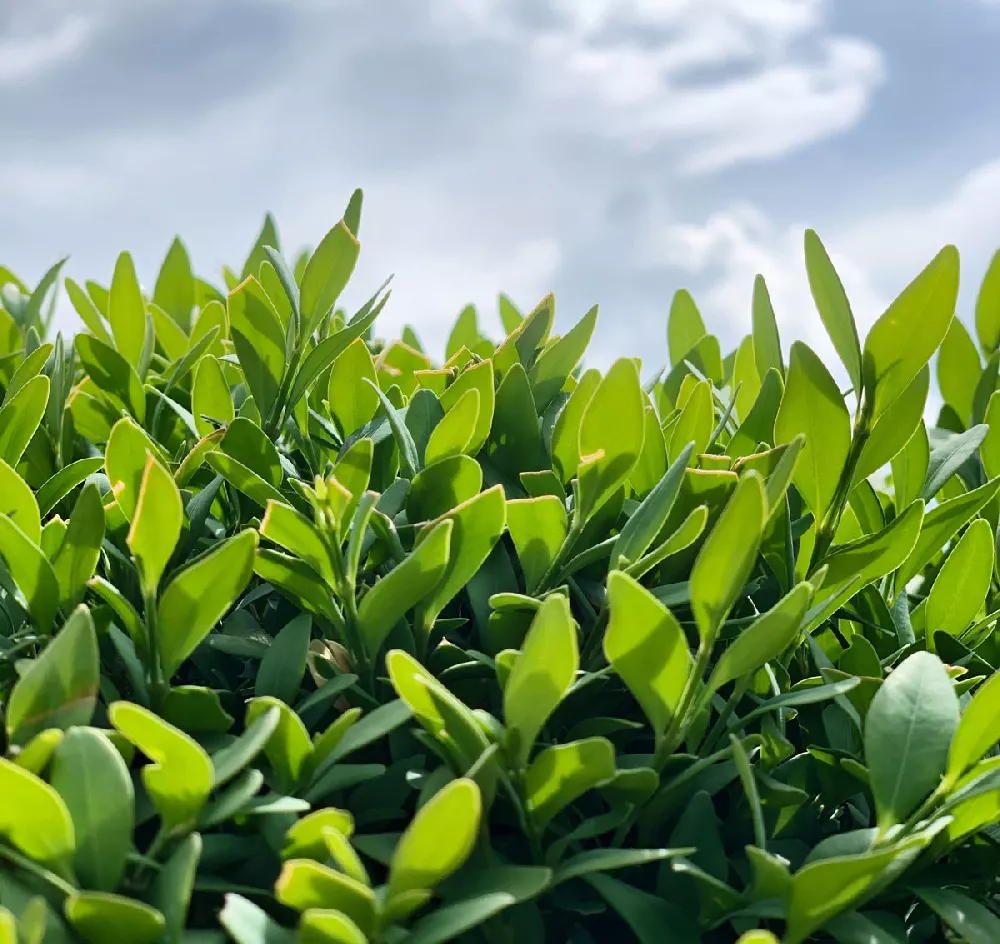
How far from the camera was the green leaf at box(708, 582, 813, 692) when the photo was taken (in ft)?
2.86

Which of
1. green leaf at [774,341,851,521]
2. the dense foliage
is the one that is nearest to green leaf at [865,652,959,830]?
the dense foliage

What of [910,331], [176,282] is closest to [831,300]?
[910,331]

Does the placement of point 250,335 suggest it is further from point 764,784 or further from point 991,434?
point 991,434

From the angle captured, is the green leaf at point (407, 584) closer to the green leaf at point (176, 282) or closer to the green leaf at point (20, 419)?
the green leaf at point (20, 419)

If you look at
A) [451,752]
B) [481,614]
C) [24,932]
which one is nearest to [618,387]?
[481,614]

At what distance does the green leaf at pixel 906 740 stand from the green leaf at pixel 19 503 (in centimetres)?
91

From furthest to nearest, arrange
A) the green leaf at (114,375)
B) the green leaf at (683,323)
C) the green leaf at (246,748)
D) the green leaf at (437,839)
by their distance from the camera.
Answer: the green leaf at (683,323) → the green leaf at (114,375) → the green leaf at (246,748) → the green leaf at (437,839)

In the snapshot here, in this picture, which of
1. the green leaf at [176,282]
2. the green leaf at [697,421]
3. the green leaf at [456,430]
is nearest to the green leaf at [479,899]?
the green leaf at [456,430]

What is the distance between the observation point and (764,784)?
103 cm

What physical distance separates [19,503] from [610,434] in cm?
67

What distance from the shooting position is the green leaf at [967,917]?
95 centimetres

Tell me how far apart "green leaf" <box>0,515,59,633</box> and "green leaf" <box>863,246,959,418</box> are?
2.94ft

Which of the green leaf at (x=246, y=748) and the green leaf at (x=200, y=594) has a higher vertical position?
the green leaf at (x=200, y=594)

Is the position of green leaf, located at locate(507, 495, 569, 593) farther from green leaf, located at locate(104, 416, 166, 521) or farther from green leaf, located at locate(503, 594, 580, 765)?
green leaf, located at locate(104, 416, 166, 521)
